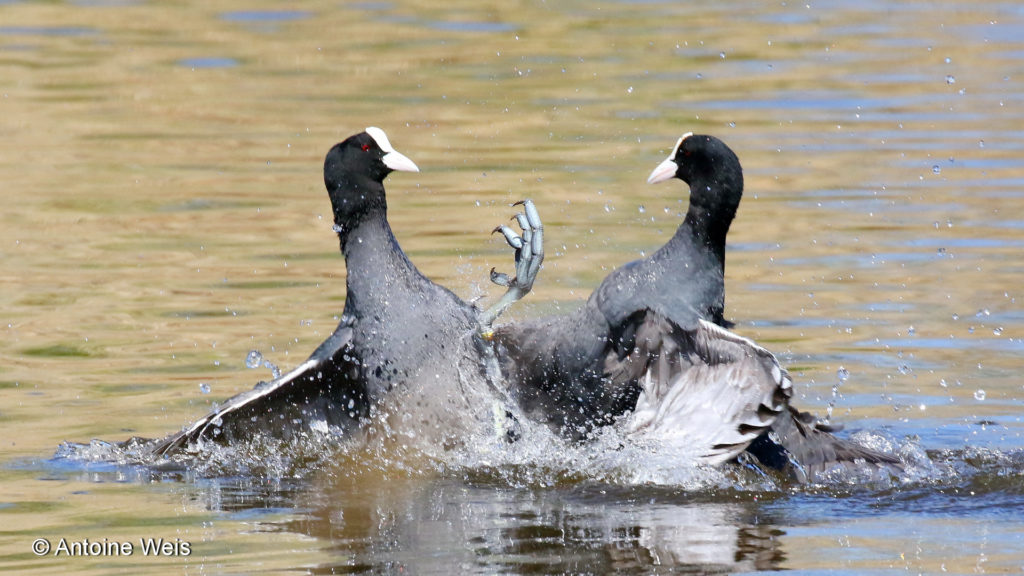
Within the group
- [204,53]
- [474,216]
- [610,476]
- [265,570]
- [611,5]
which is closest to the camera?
[265,570]

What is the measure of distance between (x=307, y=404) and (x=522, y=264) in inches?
36.1

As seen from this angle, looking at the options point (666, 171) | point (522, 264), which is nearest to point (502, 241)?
point (522, 264)

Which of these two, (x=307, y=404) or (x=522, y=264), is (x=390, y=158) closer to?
(x=522, y=264)

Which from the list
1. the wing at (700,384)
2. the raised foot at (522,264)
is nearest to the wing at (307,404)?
the raised foot at (522,264)

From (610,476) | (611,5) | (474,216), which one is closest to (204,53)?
(611,5)

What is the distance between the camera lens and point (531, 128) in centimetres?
1087

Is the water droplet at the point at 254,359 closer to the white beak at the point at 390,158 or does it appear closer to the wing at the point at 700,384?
the white beak at the point at 390,158

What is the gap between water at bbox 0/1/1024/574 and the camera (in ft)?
15.6

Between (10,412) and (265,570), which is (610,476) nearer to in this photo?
(265,570)

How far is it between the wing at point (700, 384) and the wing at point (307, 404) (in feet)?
3.00

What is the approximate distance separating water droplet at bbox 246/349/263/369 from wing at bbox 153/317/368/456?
43 centimetres

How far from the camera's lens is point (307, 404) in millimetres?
5613

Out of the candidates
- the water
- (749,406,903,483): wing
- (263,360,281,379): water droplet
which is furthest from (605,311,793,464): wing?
(263,360,281,379): water droplet

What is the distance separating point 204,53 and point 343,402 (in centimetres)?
859
